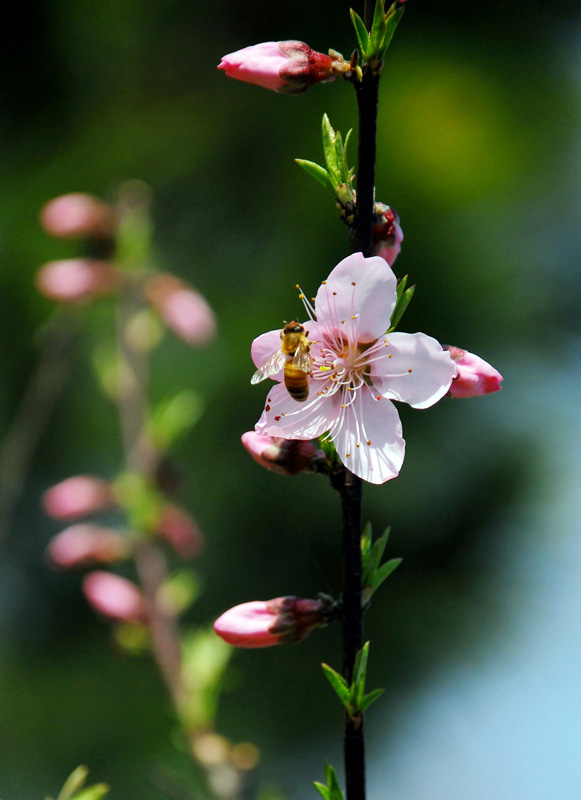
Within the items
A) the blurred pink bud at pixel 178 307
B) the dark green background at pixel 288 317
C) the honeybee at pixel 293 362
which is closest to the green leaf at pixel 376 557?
the honeybee at pixel 293 362

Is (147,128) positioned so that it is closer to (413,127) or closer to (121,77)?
(121,77)

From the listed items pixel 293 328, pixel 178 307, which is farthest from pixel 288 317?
pixel 293 328

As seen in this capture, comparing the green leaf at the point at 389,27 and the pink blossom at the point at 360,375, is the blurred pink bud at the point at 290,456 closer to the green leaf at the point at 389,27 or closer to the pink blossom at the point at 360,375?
the pink blossom at the point at 360,375

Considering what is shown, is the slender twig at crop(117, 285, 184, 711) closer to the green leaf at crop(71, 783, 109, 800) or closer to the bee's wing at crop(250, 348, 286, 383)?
the green leaf at crop(71, 783, 109, 800)

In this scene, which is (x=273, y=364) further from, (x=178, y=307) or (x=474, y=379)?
(x=178, y=307)

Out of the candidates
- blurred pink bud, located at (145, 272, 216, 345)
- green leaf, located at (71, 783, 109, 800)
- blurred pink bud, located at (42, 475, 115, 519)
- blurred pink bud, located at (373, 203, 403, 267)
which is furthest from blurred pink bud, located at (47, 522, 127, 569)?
blurred pink bud, located at (373, 203, 403, 267)

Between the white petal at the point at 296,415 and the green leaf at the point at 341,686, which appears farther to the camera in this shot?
the white petal at the point at 296,415
